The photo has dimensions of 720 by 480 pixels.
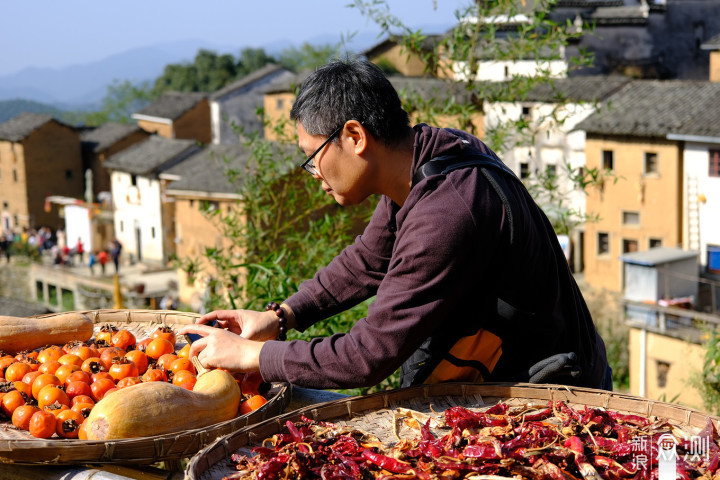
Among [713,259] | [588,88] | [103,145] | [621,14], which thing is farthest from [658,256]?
[103,145]

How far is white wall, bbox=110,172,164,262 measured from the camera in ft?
137

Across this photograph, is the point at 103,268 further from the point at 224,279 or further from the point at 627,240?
the point at 224,279

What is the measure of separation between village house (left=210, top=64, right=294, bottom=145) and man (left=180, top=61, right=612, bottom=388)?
46356 millimetres

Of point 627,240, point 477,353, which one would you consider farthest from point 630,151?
point 477,353

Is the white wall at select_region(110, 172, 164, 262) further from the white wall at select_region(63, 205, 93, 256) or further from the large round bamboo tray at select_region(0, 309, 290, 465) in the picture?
the large round bamboo tray at select_region(0, 309, 290, 465)

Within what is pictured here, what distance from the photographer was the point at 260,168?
682 cm

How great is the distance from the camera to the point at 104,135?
48656 mm

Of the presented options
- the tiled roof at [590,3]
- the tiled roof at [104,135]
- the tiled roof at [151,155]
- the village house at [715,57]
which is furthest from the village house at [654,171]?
the tiled roof at [104,135]

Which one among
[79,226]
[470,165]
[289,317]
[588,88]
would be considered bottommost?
[79,226]

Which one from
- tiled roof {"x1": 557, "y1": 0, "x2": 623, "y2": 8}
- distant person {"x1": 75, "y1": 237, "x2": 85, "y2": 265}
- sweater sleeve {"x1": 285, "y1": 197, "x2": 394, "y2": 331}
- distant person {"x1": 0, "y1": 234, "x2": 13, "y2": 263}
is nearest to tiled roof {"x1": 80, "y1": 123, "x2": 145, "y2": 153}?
distant person {"x1": 75, "y1": 237, "x2": 85, "y2": 265}

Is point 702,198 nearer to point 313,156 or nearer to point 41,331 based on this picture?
point 41,331

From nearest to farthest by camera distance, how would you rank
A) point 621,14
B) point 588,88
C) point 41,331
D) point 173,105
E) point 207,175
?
point 41,331 → point 588,88 → point 207,175 → point 621,14 → point 173,105

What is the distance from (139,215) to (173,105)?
9467mm

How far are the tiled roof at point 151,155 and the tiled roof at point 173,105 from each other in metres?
4.79
